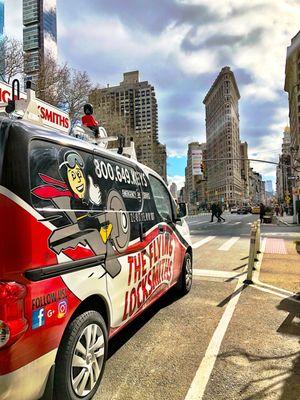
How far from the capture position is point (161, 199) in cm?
544

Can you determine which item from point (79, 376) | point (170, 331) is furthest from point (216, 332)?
point (79, 376)

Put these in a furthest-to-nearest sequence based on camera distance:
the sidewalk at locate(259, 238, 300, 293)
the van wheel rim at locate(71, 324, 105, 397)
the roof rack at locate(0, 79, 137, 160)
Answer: the sidewalk at locate(259, 238, 300, 293), the roof rack at locate(0, 79, 137, 160), the van wheel rim at locate(71, 324, 105, 397)

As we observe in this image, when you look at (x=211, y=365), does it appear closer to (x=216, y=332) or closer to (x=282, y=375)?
(x=282, y=375)

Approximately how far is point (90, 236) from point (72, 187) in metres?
0.44

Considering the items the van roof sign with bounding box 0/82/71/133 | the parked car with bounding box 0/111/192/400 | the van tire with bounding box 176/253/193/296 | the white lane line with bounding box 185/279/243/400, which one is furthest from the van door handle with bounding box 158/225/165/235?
the van roof sign with bounding box 0/82/71/133

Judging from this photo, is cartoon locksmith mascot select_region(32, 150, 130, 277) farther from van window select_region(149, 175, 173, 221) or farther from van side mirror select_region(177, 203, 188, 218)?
van side mirror select_region(177, 203, 188, 218)

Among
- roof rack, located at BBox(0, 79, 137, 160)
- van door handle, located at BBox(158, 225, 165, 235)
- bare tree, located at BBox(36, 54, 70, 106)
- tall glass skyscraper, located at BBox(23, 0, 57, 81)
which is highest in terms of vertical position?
tall glass skyscraper, located at BBox(23, 0, 57, 81)

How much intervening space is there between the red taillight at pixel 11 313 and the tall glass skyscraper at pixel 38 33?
24853mm

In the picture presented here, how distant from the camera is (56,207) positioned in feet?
8.95

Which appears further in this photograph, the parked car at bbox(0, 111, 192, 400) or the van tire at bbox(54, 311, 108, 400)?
the van tire at bbox(54, 311, 108, 400)

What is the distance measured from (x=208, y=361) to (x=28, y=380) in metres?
2.10

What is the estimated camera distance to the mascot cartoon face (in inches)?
116

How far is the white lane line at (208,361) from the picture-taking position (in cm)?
325

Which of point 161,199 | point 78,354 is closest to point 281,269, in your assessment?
point 161,199
